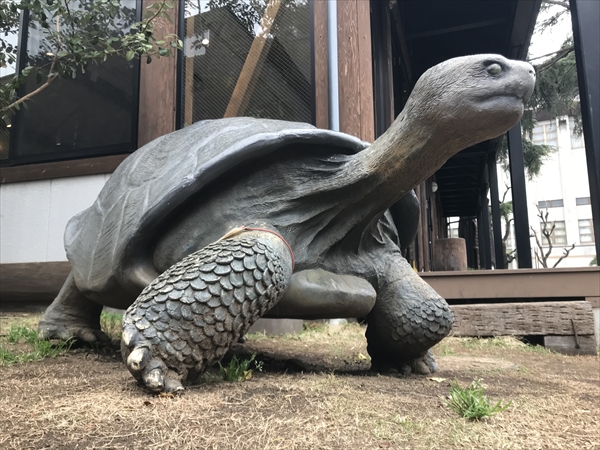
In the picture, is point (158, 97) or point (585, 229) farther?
point (585, 229)

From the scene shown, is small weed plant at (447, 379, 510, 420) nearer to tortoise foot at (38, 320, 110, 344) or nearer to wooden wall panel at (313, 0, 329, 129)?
tortoise foot at (38, 320, 110, 344)

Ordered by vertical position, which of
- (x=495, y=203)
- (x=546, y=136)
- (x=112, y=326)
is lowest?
(x=112, y=326)

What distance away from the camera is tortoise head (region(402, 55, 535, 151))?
5.50ft

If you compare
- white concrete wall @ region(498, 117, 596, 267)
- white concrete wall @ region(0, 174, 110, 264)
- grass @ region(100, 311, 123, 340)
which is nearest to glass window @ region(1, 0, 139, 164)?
white concrete wall @ region(0, 174, 110, 264)

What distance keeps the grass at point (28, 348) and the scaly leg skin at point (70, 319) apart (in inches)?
2.2

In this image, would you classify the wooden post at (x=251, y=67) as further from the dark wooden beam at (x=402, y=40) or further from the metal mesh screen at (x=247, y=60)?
the dark wooden beam at (x=402, y=40)

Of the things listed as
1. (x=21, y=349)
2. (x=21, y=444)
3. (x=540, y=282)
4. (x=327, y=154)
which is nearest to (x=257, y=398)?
(x=21, y=444)

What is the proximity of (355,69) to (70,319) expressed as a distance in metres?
3.05

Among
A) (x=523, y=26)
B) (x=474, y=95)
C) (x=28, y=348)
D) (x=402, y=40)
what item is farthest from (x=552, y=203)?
(x=28, y=348)

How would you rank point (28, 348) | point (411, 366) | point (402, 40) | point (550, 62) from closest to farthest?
1. point (411, 366)
2. point (28, 348)
3. point (402, 40)
4. point (550, 62)

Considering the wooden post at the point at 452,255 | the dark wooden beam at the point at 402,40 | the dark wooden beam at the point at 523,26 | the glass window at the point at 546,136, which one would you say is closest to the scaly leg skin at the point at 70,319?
the dark wooden beam at the point at 402,40

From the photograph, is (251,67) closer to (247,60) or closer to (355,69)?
(247,60)

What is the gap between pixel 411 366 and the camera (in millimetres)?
2406

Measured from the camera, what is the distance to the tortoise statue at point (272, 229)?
157 centimetres
